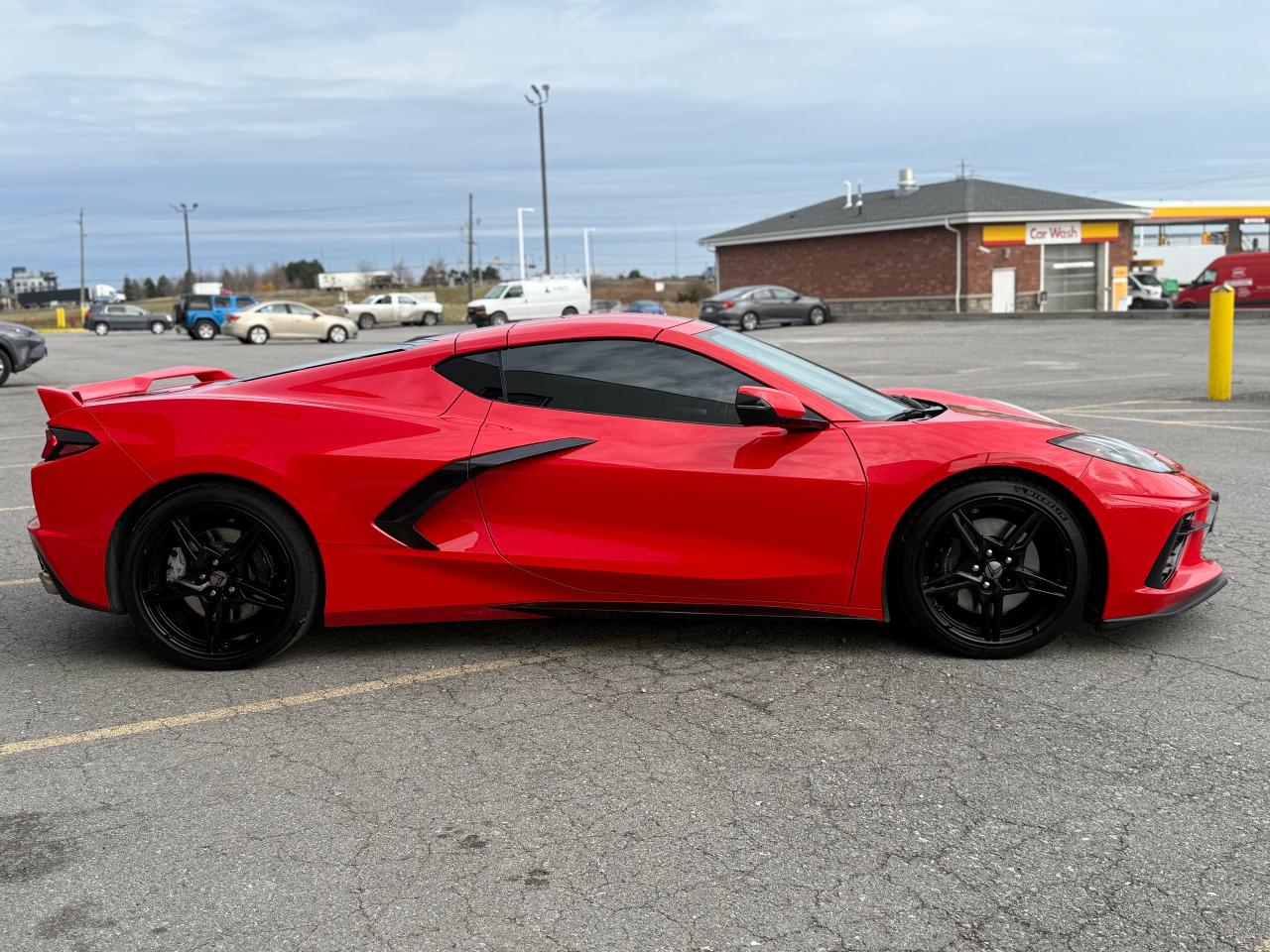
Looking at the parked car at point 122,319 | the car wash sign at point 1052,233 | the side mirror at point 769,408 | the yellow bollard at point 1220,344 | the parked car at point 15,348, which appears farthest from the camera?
the parked car at point 122,319

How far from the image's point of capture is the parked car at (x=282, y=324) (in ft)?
134

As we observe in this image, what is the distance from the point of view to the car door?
4.41 metres

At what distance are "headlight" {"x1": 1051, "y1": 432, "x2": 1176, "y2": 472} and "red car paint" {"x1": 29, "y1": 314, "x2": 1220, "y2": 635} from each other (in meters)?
0.06

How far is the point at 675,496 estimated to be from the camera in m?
4.42

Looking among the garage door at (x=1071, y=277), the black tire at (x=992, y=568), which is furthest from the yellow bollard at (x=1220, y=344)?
the garage door at (x=1071, y=277)

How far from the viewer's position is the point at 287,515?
178 inches

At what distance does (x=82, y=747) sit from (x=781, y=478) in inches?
99.8

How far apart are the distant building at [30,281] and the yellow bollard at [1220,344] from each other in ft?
526

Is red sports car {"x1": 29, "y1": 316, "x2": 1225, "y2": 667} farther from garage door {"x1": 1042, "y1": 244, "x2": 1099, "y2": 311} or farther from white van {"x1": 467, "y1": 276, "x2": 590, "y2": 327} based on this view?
garage door {"x1": 1042, "y1": 244, "x2": 1099, "y2": 311}

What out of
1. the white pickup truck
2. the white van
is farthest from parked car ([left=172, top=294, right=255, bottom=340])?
the white van

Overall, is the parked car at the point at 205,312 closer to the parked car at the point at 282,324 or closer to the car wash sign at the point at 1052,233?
the parked car at the point at 282,324

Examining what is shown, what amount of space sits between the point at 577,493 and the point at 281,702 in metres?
1.30

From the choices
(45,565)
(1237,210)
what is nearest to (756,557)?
(45,565)

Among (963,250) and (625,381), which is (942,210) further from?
(625,381)
